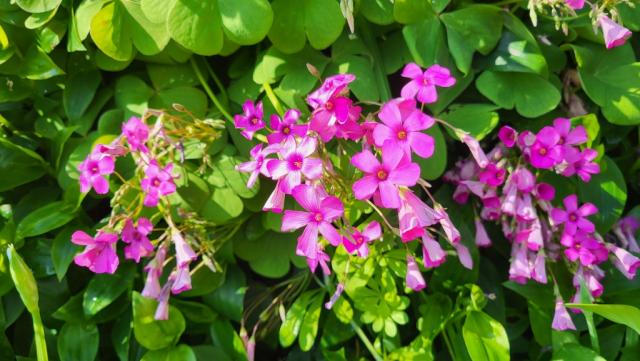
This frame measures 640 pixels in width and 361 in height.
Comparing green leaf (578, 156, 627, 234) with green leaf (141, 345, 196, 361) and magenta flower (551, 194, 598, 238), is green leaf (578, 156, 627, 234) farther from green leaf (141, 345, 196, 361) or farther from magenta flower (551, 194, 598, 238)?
green leaf (141, 345, 196, 361)

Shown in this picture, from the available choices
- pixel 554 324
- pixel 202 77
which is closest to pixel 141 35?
pixel 202 77

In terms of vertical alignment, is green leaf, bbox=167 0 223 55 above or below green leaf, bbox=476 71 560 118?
above

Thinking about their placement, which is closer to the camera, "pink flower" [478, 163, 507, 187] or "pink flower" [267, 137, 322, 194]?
"pink flower" [267, 137, 322, 194]

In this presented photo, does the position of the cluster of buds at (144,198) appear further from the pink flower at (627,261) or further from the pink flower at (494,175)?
the pink flower at (627,261)

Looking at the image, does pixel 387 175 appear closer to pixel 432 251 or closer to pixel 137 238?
pixel 432 251

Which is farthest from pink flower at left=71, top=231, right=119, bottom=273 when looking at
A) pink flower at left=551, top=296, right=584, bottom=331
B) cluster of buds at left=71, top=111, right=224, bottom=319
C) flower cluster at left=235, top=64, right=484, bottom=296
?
pink flower at left=551, top=296, right=584, bottom=331

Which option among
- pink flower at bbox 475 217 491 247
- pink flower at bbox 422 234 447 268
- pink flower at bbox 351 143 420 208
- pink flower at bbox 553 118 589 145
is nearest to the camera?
pink flower at bbox 351 143 420 208

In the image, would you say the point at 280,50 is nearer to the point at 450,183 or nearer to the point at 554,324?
the point at 450,183

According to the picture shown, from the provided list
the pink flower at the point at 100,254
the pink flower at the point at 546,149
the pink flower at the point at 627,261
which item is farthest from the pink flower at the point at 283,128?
the pink flower at the point at 627,261
